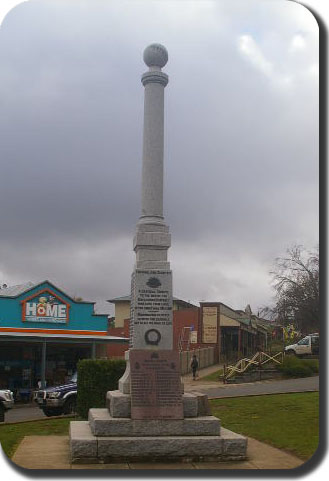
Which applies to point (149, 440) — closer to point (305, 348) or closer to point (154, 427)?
point (154, 427)

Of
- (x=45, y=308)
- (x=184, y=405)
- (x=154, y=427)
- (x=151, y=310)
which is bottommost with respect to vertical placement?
(x=154, y=427)

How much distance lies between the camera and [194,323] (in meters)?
45.2

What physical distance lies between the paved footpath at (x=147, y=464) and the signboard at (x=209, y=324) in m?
32.7

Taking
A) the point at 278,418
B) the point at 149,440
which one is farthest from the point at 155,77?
the point at 278,418

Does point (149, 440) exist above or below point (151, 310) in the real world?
below

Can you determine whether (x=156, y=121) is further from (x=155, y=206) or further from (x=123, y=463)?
(x=123, y=463)

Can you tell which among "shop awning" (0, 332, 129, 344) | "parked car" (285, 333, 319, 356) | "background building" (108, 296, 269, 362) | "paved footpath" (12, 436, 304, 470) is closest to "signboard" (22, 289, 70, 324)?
"shop awning" (0, 332, 129, 344)

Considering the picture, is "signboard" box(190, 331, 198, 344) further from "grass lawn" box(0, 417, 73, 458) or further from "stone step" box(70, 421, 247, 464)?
"stone step" box(70, 421, 247, 464)

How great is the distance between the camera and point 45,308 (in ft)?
104

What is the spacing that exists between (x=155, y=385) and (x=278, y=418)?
515 centimetres

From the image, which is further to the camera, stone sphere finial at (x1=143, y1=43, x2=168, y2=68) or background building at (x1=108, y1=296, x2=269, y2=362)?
background building at (x1=108, y1=296, x2=269, y2=362)

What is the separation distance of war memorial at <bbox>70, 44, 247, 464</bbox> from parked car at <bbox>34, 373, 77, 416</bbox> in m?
7.87

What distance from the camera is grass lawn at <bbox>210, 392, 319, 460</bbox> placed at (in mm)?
11906

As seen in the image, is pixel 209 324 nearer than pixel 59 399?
No
